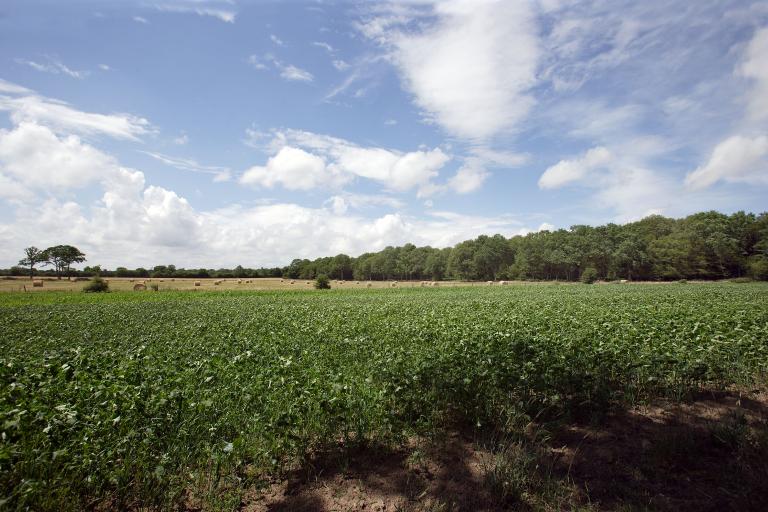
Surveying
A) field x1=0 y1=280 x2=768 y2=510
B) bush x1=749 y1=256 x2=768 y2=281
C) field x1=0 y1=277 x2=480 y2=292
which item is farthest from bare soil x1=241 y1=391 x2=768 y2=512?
bush x1=749 y1=256 x2=768 y2=281

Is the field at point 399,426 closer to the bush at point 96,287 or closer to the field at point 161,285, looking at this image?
the field at point 161,285

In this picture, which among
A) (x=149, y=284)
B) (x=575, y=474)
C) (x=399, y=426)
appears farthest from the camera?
(x=149, y=284)

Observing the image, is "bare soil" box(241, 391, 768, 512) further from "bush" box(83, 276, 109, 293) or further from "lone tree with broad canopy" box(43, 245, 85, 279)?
"lone tree with broad canopy" box(43, 245, 85, 279)

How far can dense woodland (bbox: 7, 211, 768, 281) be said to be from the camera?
3802 inches

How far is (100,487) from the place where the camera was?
4.45 metres

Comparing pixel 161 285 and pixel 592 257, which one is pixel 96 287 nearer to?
pixel 161 285

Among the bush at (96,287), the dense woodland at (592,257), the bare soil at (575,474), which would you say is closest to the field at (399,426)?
the bare soil at (575,474)

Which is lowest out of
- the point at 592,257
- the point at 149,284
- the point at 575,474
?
the point at 575,474

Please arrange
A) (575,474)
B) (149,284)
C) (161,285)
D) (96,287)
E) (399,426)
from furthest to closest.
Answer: (149,284), (161,285), (96,287), (399,426), (575,474)

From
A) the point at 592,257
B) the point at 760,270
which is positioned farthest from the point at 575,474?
the point at 592,257

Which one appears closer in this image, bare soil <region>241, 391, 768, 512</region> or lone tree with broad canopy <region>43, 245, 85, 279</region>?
bare soil <region>241, 391, 768, 512</region>

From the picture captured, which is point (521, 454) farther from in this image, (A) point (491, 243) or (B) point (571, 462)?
(A) point (491, 243)

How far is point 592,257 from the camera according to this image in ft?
369

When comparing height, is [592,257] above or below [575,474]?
above
